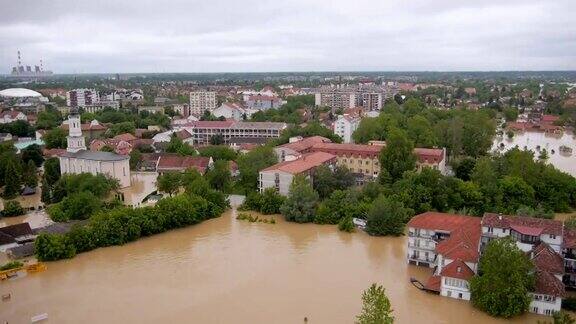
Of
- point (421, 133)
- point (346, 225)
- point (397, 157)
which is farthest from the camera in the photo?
point (421, 133)

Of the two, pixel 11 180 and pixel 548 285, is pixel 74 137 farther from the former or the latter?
pixel 548 285

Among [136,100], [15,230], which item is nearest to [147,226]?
A: [15,230]

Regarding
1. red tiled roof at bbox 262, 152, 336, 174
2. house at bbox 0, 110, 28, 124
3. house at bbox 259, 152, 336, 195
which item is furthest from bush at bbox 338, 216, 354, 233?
house at bbox 0, 110, 28, 124

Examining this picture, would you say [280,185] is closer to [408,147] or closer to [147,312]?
[408,147]

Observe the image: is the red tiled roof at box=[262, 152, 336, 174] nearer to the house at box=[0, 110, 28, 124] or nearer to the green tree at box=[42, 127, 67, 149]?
the green tree at box=[42, 127, 67, 149]

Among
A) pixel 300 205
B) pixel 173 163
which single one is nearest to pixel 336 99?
pixel 173 163

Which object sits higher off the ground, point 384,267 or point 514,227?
point 514,227
